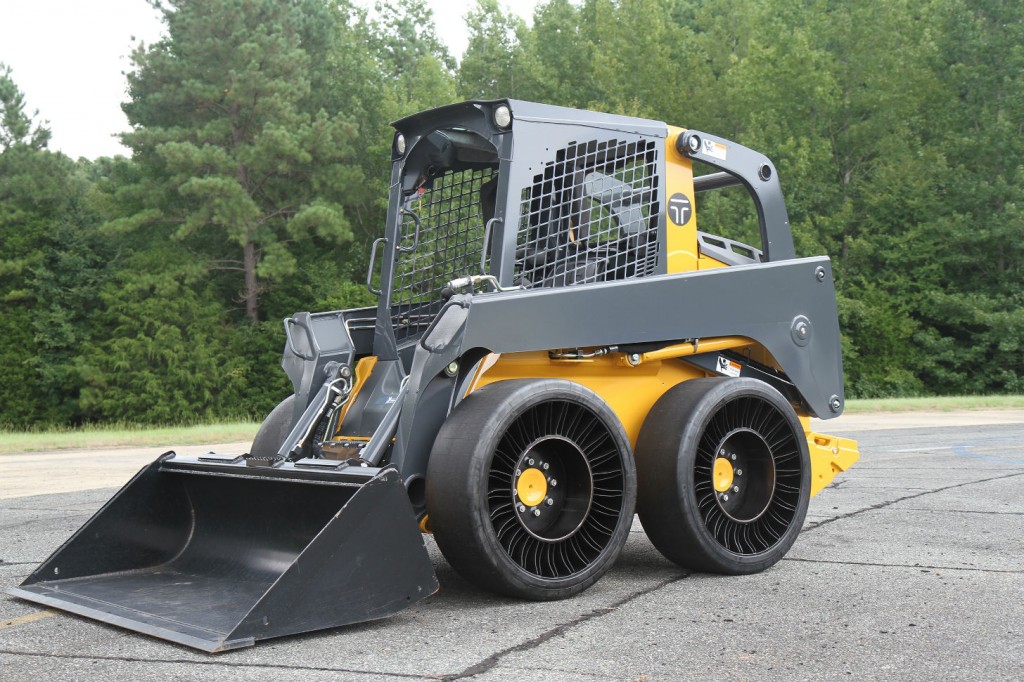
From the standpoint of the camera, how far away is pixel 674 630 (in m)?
4.53

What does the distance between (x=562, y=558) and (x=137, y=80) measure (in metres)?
40.0

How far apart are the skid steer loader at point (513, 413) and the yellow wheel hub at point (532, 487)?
14 millimetres

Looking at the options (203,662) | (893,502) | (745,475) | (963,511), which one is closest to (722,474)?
(745,475)

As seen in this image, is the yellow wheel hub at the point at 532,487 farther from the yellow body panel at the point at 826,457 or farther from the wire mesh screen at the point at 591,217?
the yellow body panel at the point at 826,457

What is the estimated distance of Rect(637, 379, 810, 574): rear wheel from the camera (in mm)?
5562

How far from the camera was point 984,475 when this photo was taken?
10.4 meters

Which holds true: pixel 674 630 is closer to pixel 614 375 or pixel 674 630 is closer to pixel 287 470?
pixel 614 375

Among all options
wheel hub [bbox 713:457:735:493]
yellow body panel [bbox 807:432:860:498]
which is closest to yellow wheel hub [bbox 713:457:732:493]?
wheel hub [bbox 713:457:735:493]

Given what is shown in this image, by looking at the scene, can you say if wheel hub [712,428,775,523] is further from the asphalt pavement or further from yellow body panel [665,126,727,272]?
yellow body panel [665,126,727,272]

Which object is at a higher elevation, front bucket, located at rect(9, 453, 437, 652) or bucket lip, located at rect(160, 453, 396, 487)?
bucket lip, located at rect(160, 453, 396, 487)

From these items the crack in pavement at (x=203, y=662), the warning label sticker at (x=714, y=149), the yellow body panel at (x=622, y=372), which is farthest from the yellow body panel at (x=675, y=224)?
the crack in pavement at (x=203, y=662)

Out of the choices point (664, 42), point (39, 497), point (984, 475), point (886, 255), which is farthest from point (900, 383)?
point (39, 497)

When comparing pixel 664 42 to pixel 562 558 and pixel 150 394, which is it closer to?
pixel 150 394

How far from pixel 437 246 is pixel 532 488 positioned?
1.87 metres
